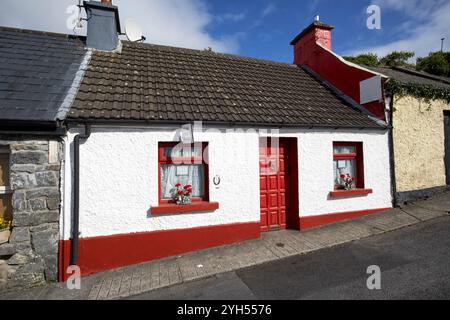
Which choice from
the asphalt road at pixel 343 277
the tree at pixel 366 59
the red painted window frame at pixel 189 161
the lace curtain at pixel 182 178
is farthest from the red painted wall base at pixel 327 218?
the tree at pixel 366 59

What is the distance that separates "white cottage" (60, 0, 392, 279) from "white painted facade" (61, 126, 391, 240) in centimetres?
2

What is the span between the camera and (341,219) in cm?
708

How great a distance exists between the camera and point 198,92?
6832mm

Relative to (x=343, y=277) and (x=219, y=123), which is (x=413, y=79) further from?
(x=343, y=277)

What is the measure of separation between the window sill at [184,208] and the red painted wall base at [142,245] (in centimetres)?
42

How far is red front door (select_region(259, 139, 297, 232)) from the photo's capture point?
260 inches

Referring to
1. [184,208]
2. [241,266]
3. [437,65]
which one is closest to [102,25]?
[184,208]

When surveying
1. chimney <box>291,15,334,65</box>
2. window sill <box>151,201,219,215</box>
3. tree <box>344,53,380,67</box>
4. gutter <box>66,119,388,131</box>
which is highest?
tree <box>344,53,380,67</box>

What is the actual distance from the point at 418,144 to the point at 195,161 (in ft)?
23.7

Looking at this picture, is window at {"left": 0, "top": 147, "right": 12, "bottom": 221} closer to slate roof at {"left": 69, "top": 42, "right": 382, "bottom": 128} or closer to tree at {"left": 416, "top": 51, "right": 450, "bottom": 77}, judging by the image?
slate roof at {"left": 69, "top": 42, "right": 382, "bottom": 128}

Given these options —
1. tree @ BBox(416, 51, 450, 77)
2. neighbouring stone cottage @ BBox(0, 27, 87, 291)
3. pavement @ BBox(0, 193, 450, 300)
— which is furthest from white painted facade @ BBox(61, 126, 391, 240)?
tree @ BBox(416, 51, 450, 77)

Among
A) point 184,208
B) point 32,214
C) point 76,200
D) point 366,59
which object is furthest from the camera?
point 366,59

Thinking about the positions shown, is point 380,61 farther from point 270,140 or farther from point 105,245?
point 105,245
